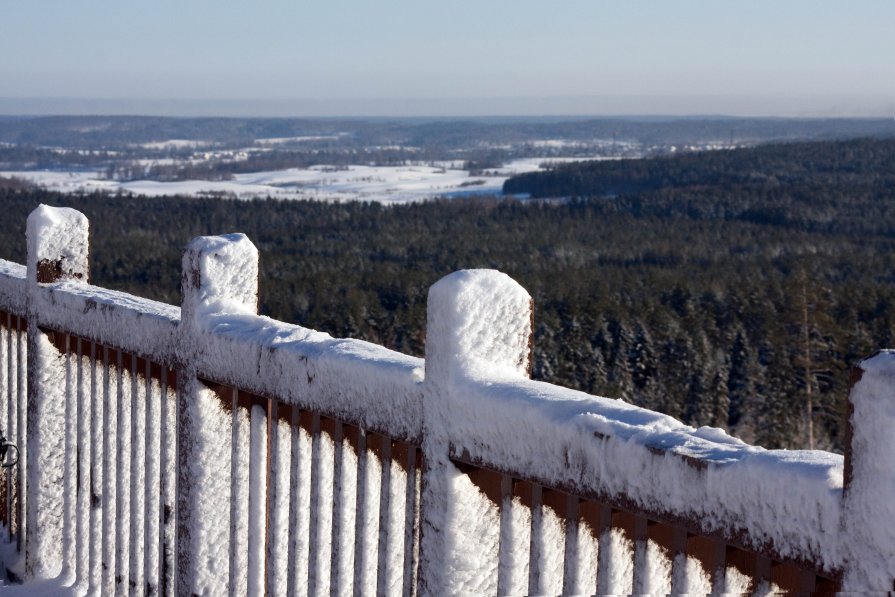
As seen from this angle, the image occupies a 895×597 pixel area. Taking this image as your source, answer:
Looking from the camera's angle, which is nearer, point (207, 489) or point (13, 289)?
point (207, 489)

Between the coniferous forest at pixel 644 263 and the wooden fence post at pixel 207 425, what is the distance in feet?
53.7

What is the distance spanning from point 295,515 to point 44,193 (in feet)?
358

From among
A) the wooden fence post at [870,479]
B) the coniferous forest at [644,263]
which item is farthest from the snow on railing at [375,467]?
the coniferous forest at [644,263]

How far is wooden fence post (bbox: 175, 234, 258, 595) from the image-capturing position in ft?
8.22

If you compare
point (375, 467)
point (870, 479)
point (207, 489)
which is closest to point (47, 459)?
point (207, 489)

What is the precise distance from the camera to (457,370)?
5.75 feet

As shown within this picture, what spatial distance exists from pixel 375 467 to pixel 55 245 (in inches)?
68.2

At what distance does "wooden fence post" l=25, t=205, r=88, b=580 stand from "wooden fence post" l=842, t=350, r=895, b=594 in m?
2.59

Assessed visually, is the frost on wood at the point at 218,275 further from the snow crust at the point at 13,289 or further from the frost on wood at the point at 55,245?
the snow crust at the point at 13,289

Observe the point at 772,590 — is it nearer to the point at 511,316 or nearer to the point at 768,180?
the point at 511,316

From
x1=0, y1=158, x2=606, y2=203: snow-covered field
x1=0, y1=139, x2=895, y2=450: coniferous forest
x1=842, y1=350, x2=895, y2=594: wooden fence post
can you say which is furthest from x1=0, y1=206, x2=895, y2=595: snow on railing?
x1=0, y1=158, x2=606, y2=203: snow-covered field

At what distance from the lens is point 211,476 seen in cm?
251

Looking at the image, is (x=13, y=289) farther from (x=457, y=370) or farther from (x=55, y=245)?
(x=457, y=370)

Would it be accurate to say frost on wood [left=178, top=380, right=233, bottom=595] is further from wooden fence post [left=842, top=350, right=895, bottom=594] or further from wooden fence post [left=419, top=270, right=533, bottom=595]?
wooden fence post [left=842, top=350, right=895, bottom=594]
